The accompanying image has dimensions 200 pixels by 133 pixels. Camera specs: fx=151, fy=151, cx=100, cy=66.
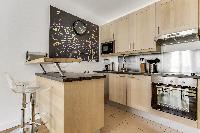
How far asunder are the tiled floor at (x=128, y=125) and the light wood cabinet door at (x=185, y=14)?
1.73 meters

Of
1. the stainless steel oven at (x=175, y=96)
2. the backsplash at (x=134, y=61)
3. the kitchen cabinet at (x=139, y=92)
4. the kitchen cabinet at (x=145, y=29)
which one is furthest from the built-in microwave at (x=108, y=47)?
the stainless steel oven at (x=175, y=96)

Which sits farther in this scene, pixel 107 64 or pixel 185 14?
pixel 107 64

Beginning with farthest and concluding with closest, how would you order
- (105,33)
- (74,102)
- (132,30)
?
(105,33) < (132,30) < (74,102)

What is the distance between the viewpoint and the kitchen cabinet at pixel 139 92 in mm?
2867

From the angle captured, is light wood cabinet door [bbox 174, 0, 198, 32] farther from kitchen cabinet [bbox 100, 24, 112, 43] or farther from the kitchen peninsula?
kitchen cabinet [bbox 100, 24, 112, 43]

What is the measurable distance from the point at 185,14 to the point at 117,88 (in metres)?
2.05

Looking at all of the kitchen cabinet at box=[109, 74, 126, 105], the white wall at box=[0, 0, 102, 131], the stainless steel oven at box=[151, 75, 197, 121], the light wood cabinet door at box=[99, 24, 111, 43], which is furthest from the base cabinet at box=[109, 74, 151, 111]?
the white wall at box=[0, 0, 102, 131]

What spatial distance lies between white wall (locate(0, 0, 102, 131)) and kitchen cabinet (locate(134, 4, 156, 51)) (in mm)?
2026

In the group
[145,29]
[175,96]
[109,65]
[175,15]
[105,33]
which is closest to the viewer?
[175,96]

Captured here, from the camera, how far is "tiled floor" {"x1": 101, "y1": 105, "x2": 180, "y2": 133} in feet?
8.18

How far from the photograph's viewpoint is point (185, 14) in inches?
99.0

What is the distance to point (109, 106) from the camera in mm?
3947

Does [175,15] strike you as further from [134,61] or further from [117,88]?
[117,88]

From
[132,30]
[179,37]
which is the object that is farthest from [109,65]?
[179,37]
